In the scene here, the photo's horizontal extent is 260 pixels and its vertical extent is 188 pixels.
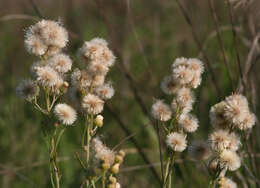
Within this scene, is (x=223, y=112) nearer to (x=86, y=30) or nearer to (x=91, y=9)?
(x=86, y=30)

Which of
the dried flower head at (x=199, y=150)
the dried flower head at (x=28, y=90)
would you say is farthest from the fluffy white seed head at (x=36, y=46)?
the dried flower head at (x=199, y=150)

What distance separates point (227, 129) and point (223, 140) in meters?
0.08

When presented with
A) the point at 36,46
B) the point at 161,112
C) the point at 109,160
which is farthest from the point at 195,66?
the point at 36,46

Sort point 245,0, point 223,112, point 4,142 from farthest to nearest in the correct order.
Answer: point 4,142 → point 245,0 → point 223,112

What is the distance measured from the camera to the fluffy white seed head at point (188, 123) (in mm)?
1387

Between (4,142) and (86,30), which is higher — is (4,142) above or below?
A: below

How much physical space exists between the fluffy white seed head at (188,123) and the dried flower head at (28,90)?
0.52m

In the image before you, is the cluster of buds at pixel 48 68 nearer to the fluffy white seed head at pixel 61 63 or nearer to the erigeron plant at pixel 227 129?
the fluffy white seed head at pixel 61 63

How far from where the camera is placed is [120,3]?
6.46 m

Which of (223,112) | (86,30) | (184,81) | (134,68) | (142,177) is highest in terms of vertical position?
(86,30)

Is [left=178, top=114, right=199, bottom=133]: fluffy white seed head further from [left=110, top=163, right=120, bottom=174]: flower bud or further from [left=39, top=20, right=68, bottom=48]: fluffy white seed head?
[left=39, top=20, right=68, bottom=48]: fluffy white seed head

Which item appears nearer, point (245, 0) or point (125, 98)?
point (245, 0)

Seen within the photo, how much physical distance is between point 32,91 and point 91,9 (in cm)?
623

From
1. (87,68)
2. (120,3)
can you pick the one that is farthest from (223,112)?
(120,3)
